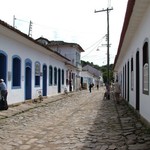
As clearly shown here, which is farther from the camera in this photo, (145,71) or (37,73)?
(37,73)

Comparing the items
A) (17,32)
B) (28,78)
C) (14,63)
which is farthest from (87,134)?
(28,78)

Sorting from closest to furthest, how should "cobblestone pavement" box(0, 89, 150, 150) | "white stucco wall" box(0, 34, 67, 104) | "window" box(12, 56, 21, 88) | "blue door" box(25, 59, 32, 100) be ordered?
"cobblestone pavement" box(0, 89, 150, 150), "white stucco wall" box(0, 34, 67, 104), "window" box(12, 56, 21, 88), "blue door" box(25, 59, 32, 100)

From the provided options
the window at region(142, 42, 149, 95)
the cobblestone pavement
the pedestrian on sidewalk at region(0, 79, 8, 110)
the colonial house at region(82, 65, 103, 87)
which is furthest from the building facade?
the colonial house at region(82, 65, 103, 87)

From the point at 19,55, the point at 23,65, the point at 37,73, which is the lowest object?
the point at 37,73

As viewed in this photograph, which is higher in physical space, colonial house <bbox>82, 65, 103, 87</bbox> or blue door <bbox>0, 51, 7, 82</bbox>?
colonial house <bbox>82, 65, 103, 87</bbox>

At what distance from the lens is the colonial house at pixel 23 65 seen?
13.9 m

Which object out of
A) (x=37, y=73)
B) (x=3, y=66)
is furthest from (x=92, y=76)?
(x=3, y=66)

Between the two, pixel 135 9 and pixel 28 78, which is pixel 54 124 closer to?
pixel 135 9

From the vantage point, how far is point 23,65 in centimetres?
1652

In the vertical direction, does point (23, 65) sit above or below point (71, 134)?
above

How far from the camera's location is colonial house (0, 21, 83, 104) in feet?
45.7

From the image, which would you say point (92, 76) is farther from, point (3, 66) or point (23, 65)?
point (3, 66)

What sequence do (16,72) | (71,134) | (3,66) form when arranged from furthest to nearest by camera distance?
(16,72) → (3,66) → (71,134)

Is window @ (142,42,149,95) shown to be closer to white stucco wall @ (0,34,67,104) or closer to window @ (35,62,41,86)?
white stucco wall @ (0,34,67,104)
